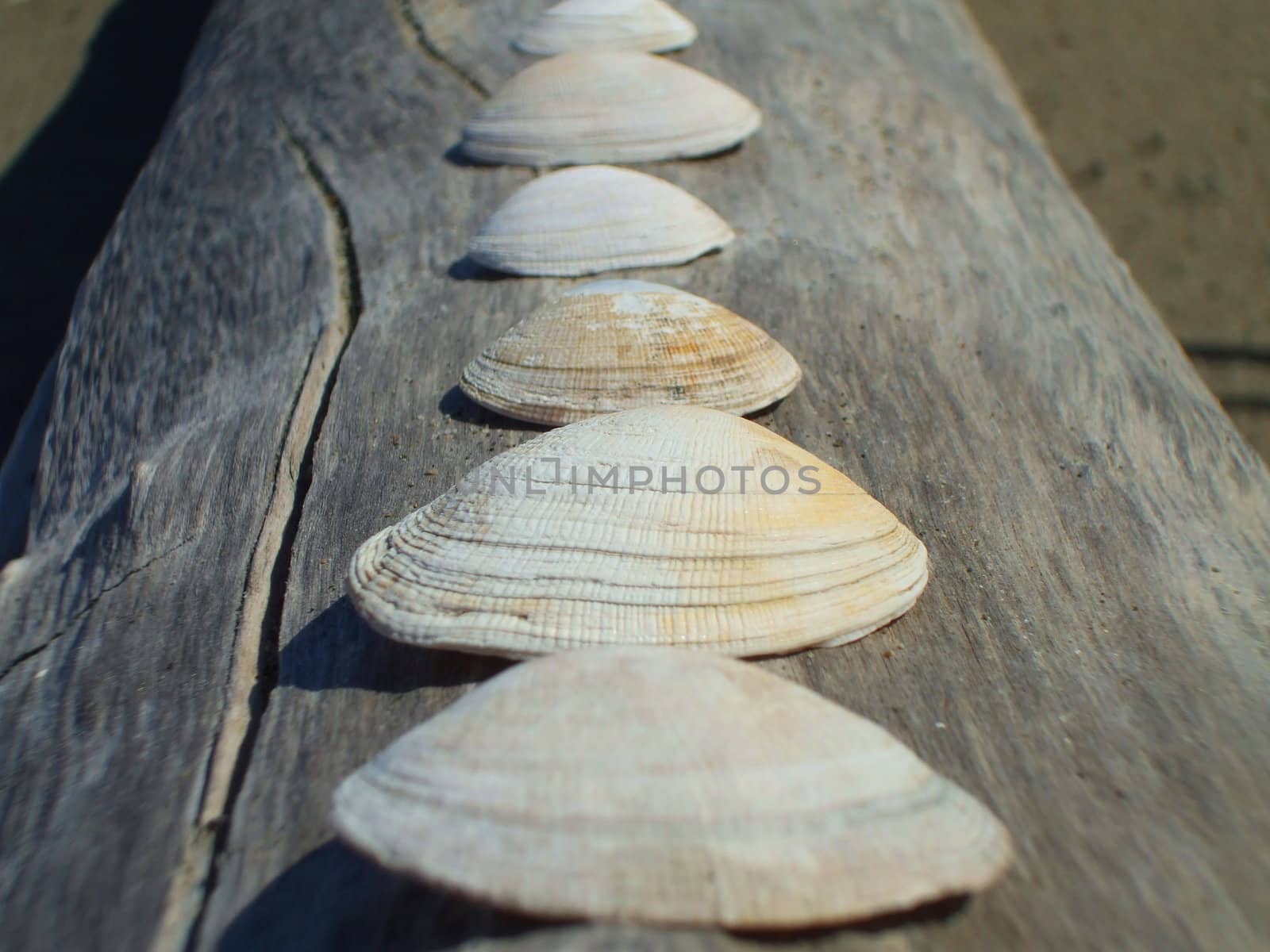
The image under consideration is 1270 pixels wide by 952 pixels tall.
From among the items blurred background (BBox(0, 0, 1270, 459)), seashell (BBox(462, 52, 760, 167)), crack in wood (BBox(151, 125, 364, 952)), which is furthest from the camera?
blurred background (BBox(0, 0, 1270, 459))

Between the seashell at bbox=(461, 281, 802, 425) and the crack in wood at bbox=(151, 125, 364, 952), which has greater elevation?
the seashell at bbox=(461, 281, 802, 425)

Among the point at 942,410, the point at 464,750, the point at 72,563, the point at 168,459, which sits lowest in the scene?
the point at 72,563

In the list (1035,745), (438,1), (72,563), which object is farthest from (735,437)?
(438,1)

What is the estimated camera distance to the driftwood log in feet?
4.09

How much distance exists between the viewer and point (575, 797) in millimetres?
1047

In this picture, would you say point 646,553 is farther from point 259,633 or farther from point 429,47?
point 429,47

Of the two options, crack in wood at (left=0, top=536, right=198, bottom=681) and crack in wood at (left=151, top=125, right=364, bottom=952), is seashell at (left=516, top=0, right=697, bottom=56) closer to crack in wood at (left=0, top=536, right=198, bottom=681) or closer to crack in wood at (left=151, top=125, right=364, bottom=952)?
crack in wood at (left=151, top=125, right=364, bottom=952)

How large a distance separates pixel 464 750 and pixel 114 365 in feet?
6.98

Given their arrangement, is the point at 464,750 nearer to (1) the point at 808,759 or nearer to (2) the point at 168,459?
(1) the point at 808,759

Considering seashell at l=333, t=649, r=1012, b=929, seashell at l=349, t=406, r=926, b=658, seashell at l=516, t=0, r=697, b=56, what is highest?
seashell at l=516, t=0, r=697, b=56

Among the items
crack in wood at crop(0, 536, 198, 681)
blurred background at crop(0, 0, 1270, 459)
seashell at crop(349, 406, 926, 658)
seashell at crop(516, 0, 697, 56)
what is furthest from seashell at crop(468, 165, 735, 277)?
blurred background at crop(0, 0, 1270, 459)

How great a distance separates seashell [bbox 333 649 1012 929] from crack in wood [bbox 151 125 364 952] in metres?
0.31

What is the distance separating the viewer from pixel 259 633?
1.67m

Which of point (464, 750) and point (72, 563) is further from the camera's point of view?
point (72, 563)
